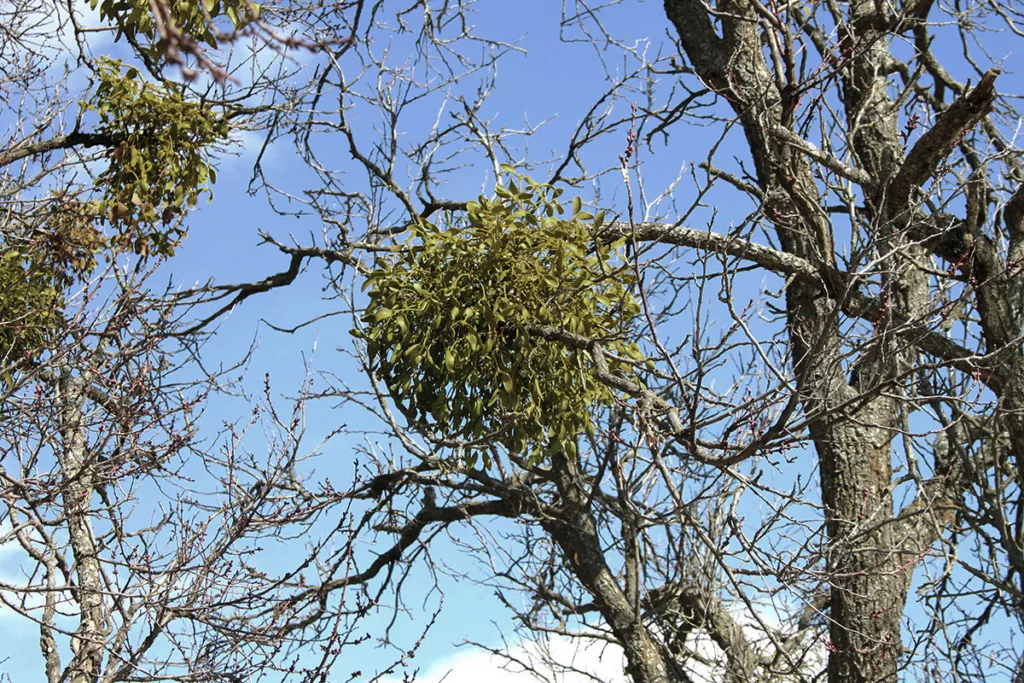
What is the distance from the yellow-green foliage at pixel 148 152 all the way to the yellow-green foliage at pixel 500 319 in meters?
1.63

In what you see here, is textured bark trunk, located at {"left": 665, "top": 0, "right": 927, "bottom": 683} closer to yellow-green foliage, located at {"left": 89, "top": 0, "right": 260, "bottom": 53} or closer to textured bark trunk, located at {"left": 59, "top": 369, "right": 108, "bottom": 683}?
yellow-green foliage, located at {"left": 89, "top": 0, "right": 260, "bottom": 53}

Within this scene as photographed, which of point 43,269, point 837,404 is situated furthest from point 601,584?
point 43,269

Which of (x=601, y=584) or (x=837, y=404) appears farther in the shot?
(x=601, y=584)

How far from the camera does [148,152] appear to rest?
14.9ft

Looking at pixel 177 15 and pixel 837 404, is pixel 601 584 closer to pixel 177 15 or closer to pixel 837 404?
pixel 837 404

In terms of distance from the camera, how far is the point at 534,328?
321 centimetres

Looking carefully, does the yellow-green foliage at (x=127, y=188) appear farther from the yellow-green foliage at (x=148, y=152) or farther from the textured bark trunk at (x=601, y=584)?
the textured bark trunk at (x=601, y=584)

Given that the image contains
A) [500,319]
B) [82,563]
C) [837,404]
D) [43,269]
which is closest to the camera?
[500,319]

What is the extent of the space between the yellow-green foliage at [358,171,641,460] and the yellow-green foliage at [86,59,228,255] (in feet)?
5.35

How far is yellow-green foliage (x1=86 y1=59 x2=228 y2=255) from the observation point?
447 centimetres

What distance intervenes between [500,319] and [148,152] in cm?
224

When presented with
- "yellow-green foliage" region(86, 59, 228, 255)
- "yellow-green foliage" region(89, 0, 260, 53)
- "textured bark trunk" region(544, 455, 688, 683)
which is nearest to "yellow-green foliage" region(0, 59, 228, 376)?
"yellow-green foliage" region(86, 59, 228, 255)

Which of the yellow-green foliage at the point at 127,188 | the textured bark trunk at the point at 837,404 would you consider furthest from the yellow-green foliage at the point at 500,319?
the yellow-green foliage at the point at 127,188

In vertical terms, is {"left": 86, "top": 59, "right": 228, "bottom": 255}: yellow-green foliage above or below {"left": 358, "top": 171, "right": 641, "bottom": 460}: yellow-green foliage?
above
